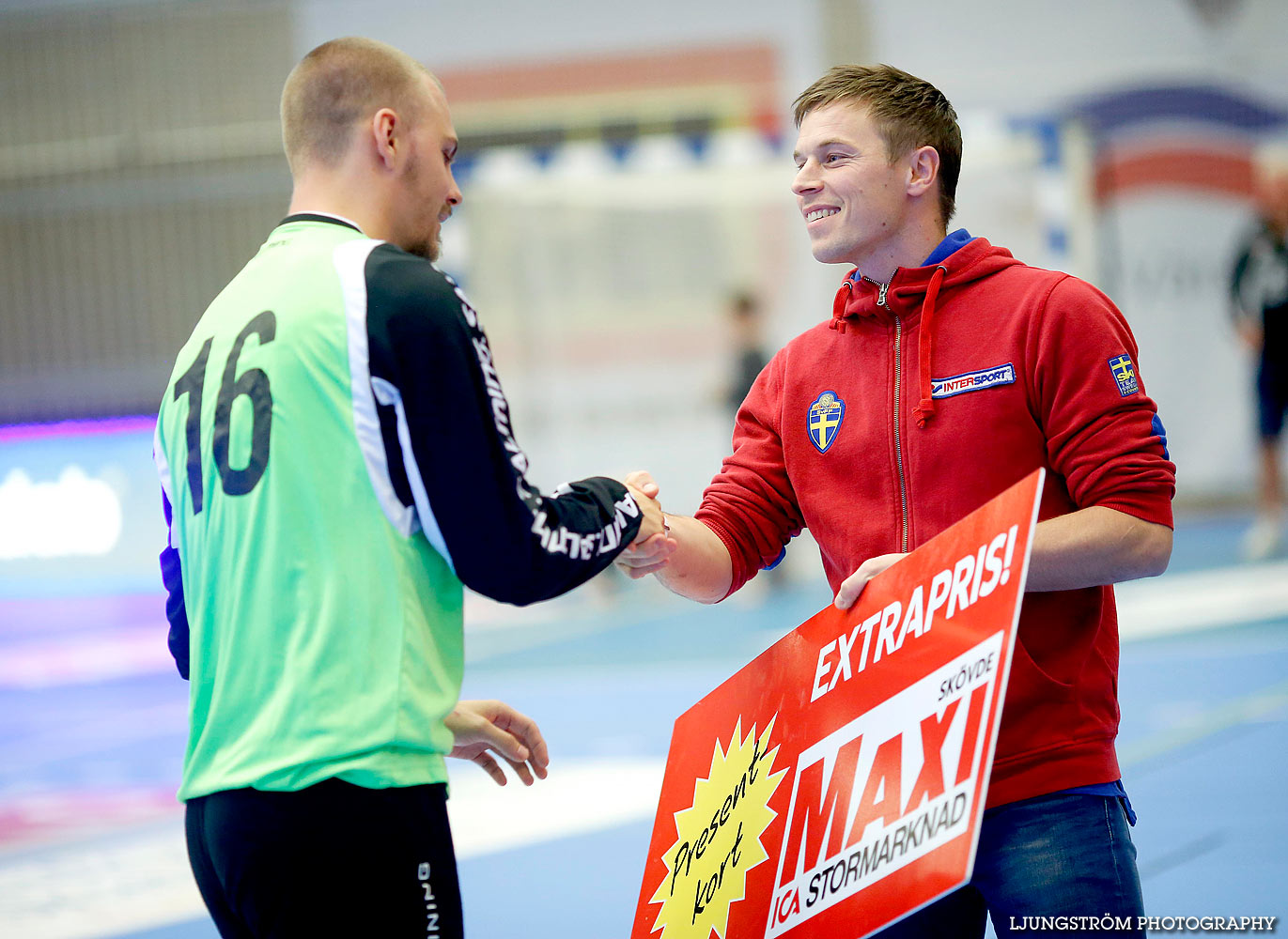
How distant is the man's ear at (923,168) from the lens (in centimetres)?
216

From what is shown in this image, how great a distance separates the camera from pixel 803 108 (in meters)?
2.26

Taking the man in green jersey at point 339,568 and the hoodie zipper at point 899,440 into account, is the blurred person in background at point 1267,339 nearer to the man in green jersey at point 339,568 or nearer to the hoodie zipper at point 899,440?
the hoodie zipper at point 899,440

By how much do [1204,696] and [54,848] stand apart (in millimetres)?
5033

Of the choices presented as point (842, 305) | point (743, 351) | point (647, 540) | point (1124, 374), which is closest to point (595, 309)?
point (743, 351)

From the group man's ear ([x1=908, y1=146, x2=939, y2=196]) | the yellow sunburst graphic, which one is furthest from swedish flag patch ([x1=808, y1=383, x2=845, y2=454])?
the yellow sunburst graphic

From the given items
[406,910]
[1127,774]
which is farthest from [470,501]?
[1127,774]

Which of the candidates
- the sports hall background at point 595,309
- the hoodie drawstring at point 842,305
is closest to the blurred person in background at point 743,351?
the sports hall background at point 595,309

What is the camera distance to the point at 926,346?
81.2 inches

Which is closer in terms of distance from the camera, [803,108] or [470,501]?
[470,501]

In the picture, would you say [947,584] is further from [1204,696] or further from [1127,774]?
[1204,696]

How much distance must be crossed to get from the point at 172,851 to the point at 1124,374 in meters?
4.28

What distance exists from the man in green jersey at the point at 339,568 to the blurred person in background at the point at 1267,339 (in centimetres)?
899

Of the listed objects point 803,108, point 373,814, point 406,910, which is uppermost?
point 803,108

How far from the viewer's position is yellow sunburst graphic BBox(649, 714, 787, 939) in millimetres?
1977
